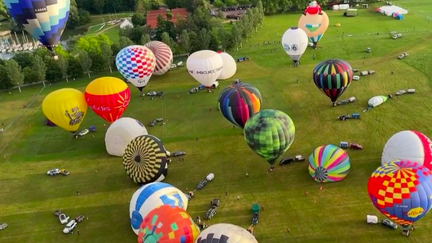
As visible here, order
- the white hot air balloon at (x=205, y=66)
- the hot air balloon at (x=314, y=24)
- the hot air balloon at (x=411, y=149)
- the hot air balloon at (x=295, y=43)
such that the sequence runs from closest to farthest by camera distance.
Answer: the hot air balloon at (x=411, y=149), the white hot air balloon at (x=205, y=66), the hot air balloon at (x=295, y=43), the hot air balloon at (x=314, y=24)

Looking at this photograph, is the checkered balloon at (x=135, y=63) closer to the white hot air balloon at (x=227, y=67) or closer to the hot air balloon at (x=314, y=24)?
the white hot air balloon at (x=227, y=67)

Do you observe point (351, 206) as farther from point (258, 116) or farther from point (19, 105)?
point (19, 105)

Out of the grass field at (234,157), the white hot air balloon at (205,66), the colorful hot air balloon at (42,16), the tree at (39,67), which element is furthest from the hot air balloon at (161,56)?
the tree at (39,67)

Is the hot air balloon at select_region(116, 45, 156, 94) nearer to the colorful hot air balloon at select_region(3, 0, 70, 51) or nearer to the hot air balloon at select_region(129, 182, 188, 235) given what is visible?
the colorful hot air balloon at select_region(3, 0, 70, 51)

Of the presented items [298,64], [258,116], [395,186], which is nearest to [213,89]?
[298,64]

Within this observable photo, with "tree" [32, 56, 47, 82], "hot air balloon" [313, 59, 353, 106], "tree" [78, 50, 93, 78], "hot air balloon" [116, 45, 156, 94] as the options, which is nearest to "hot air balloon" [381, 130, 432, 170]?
"hot air balloon" [313, 59, 353, 106]

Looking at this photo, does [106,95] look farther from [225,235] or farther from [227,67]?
[225,235]

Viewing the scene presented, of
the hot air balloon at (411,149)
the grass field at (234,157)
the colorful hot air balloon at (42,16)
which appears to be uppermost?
the colorful hot air balloon at (42,16)

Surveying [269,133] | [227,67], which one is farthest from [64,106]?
[227,67]
